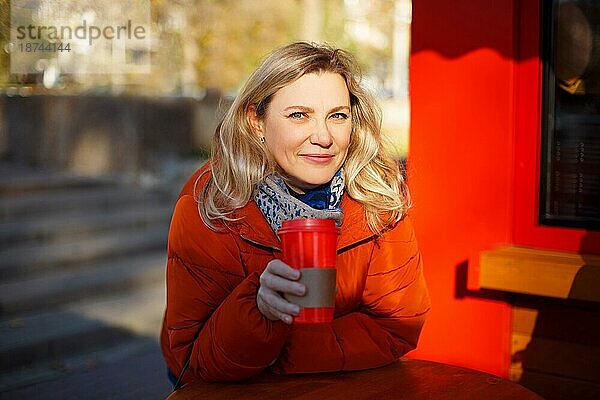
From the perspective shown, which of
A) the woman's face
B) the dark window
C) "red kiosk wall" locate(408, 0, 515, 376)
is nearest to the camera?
the woman's face

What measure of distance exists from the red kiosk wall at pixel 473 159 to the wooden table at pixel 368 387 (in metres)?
0.99

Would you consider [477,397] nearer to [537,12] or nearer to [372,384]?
[372,384]

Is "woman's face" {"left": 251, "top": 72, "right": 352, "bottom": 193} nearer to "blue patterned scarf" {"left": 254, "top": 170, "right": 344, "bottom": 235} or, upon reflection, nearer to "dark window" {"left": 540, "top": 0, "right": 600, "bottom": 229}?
"blue patterned scarf" {"left": 254, "top": 170, "right": 344, "bottom": 235}

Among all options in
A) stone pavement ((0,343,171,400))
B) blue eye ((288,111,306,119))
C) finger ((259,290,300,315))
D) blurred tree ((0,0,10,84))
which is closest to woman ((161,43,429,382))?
blue eye ((288,111,306,119))

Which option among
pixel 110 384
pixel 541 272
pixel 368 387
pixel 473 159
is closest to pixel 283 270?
pixel 368 387

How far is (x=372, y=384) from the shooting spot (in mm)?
2062

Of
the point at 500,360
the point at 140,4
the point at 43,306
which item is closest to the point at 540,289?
the point at 500,360

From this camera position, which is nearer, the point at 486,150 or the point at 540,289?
the point at 540,289

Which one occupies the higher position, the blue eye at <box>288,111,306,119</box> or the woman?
the blue eye at <box>288,111,306,119</box>

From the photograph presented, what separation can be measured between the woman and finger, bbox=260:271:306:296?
0.15 m

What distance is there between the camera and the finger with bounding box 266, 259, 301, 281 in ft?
5.59

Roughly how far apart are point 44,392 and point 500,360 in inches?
123

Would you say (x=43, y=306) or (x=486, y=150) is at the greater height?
(x=486, y=150)

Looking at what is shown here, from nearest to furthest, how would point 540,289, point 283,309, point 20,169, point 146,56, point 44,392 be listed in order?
point 283,309, point 540,289, point 44,392, point 20,169, point 146,56
